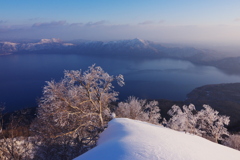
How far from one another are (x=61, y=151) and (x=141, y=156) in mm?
8843

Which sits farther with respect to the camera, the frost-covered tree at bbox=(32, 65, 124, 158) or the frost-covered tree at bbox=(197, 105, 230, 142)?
the frost-covered tree at bbox=(197, 105, 230, 142)

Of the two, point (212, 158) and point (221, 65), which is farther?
point (221, 65)

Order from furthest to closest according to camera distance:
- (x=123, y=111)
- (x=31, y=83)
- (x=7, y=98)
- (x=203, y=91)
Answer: (x=31, y=83) → (x=203, y=91) → (x=7, y=98) → (x=123, y=111)

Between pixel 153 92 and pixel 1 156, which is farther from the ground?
pixel 1 156

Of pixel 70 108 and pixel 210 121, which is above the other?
pixel 70 108

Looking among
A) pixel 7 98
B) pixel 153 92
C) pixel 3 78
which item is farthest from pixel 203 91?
pixel 3 78

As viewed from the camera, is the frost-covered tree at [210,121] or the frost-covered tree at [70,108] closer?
the frost-covered tree at [70,108]

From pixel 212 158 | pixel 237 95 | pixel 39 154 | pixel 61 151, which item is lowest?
pixel 237 95

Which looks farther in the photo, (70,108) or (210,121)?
(210,121)

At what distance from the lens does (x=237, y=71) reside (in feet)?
388

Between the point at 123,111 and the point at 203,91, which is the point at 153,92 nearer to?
the point at 203,91

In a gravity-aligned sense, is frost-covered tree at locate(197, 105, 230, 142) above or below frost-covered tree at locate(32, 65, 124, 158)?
below

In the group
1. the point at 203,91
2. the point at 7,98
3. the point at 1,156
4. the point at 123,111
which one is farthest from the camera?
the point at 203,91

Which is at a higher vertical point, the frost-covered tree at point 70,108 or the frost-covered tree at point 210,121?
the frost-covered tree at point 70,108
